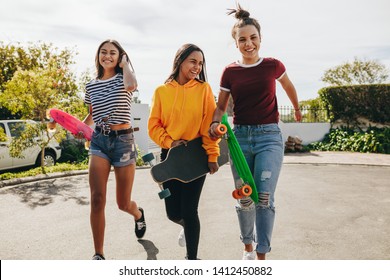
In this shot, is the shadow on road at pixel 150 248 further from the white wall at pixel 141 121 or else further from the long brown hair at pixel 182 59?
the white wall at pixel 141 121

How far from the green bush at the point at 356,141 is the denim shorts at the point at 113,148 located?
1326 centimetres

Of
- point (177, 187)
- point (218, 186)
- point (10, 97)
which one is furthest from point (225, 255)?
point (10, 97)

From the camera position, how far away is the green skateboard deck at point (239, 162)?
116 inches

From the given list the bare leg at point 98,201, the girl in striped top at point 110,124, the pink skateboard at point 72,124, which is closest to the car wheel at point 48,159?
the pink skateboard at point 72,124

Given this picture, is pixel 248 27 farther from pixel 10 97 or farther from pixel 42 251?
pixel 10 97

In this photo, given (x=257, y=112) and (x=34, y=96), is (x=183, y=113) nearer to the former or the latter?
(x=257, y=112)

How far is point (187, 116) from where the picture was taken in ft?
9.40

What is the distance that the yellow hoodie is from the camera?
2.88m

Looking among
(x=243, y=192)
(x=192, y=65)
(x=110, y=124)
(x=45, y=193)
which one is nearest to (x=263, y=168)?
(x=243, y=192)

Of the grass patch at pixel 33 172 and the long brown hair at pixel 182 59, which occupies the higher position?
the long brown hair at pixel 182 59

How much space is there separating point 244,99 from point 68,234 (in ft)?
8.25

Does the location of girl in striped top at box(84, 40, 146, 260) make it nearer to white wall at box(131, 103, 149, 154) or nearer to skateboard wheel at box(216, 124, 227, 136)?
skateboard wheel at box(216, 124, 227, 136)

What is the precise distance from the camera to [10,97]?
8.49 metres

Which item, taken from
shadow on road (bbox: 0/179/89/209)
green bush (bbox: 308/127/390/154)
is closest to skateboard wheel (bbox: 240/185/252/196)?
shadow on road (bbox: 0/179/89/209)
